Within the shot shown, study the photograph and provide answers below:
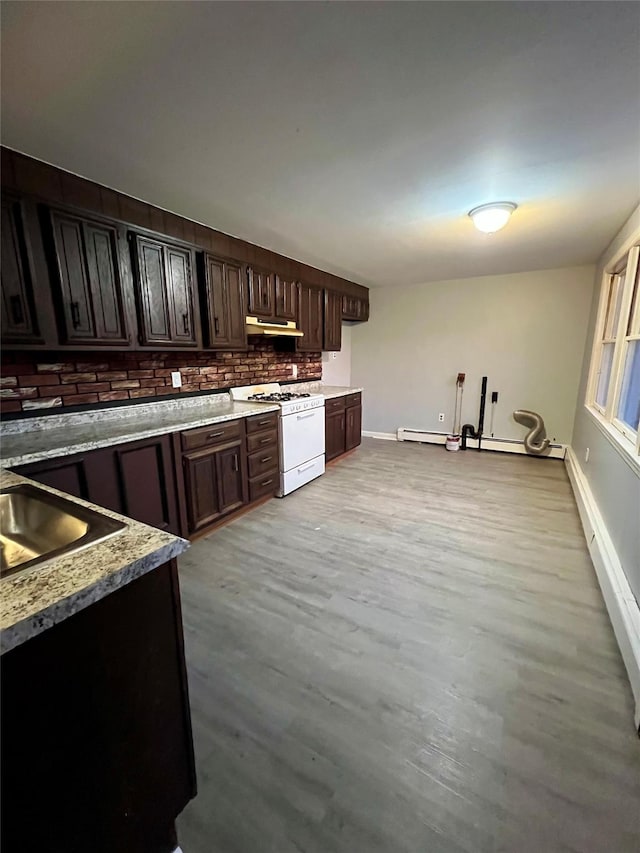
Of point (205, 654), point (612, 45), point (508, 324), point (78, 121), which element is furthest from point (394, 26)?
point (508, 324)

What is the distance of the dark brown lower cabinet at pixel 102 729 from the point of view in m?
0.69

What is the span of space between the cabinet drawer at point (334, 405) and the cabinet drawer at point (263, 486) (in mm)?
1190

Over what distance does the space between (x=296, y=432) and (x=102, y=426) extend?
173 cm

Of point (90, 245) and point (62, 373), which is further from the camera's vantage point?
point (62, 373)

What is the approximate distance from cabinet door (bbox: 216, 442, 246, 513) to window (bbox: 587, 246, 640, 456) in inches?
106

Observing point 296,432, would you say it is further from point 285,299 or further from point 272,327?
point 285,299

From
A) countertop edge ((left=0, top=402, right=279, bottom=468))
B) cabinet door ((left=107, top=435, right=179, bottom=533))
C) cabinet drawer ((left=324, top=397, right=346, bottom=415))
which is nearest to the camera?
countertop edge ((left=0, top=402, right=279, bottom=468))

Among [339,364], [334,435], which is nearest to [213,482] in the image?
[334,435]

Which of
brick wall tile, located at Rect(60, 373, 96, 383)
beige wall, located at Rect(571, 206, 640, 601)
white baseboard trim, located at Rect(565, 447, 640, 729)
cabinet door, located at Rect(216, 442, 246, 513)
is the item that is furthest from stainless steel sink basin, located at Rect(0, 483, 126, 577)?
beige wall, located at Rect(571, 206, 640, 601)

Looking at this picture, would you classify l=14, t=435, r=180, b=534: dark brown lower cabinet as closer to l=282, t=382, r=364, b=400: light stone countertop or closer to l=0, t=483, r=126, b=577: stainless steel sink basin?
l=0, t=483, r=126, b=577: stainless steel sink basin

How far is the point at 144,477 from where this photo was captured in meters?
2.34

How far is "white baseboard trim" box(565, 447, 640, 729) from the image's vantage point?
156 centimetres

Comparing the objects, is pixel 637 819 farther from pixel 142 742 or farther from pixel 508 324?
pixel 508 324

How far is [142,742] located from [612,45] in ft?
8.54
